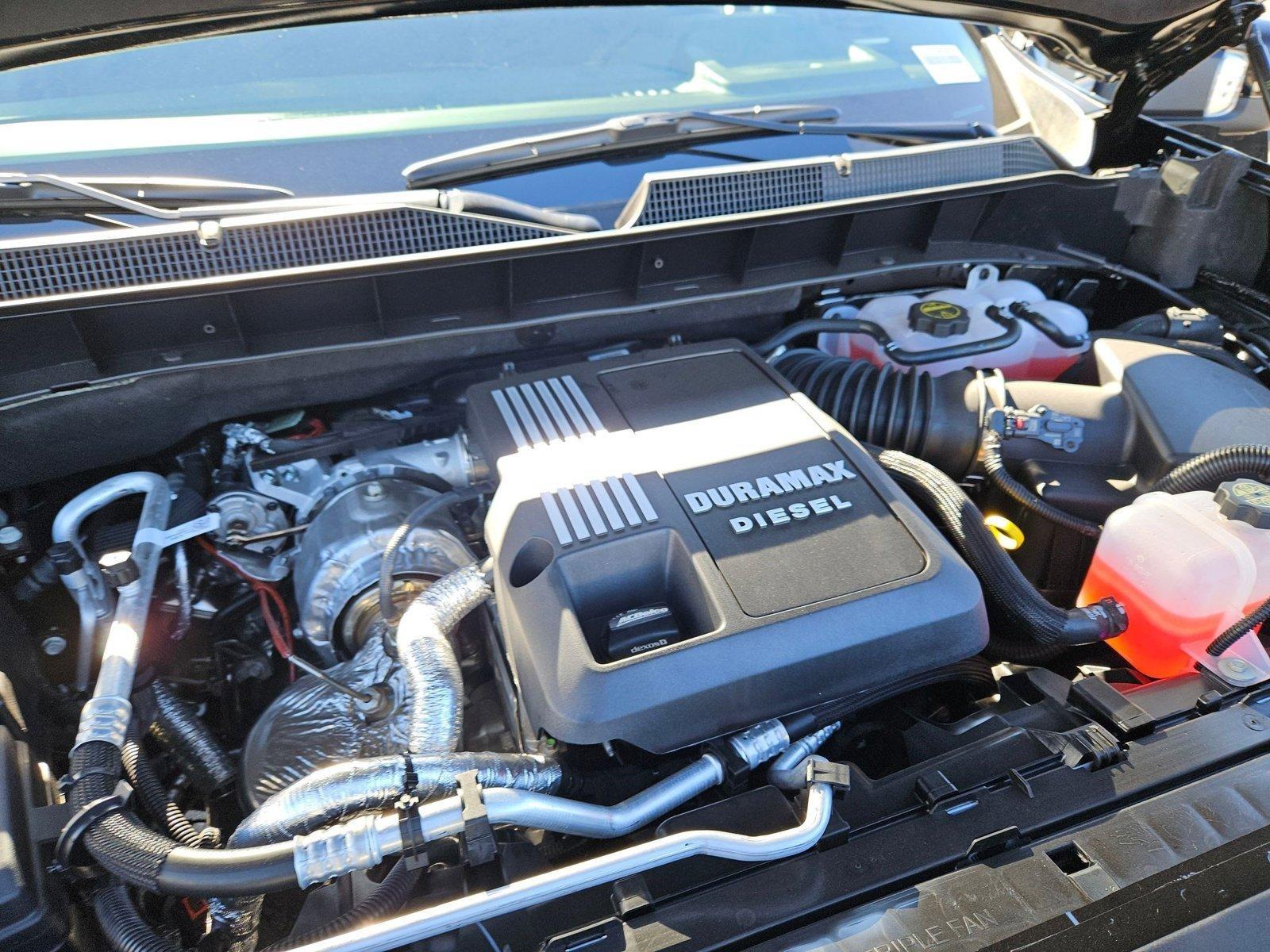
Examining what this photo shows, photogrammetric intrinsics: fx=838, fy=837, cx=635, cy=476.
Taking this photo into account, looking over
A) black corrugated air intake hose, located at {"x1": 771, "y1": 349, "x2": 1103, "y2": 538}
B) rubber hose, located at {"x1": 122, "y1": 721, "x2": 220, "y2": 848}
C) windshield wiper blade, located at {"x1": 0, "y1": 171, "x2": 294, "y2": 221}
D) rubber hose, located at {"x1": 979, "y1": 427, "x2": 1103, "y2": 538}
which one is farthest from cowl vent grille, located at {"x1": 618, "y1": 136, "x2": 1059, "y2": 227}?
rubber hose, located at {"x1": 122, "y1": 721, "x2": 220, "y2": 848}

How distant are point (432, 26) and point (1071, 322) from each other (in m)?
1.45

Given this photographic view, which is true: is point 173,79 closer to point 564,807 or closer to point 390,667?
point 390,667

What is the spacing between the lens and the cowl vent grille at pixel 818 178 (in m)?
1.46

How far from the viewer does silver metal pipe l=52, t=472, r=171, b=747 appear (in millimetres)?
1054

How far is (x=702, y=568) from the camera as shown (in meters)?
1.11

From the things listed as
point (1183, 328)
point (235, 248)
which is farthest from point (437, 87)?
point (1183, 328)

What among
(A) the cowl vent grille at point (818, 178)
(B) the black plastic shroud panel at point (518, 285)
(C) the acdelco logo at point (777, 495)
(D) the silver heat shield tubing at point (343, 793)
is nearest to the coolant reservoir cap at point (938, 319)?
(B) the black plastic shroud panel at point (518, 285)

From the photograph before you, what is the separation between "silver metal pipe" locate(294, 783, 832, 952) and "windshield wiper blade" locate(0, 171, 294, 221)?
1085 millimetres

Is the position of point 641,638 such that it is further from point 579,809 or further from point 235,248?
point 235,248

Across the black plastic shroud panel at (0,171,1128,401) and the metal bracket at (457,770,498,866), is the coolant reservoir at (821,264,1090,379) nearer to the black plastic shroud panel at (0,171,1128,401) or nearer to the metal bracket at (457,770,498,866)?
the black plastic shroud panel at (0,171,1128,401)

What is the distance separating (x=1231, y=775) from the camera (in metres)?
1.03

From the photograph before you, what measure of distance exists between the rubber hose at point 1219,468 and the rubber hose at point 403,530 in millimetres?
1131

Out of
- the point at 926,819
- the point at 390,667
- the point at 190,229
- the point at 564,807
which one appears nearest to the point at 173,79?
the point at 190,229

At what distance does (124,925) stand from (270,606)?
60cm
